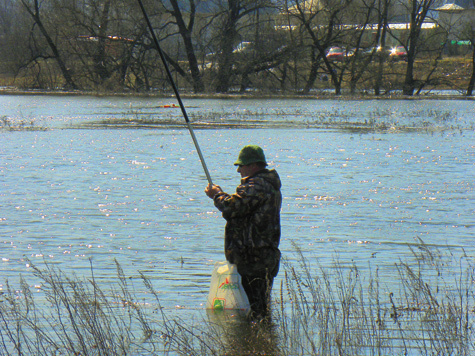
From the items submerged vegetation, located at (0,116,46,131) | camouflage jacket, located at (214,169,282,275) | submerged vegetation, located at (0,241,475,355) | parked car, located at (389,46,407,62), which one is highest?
parked car, located at (389,46,407,62)

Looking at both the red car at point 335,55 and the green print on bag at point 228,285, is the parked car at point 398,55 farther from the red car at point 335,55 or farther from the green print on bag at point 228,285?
the green print on bag at point 228,285

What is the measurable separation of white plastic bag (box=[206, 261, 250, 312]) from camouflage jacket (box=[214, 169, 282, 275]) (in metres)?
0.08

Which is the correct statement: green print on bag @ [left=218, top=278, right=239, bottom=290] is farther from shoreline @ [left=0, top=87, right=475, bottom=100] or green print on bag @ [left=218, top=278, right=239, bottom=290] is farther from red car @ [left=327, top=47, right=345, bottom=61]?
red car @ [left=327, top=47, right=345, bottom=61]

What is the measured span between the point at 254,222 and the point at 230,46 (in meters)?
42.1

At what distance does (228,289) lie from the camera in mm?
5230

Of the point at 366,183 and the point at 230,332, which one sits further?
the point at 366,183

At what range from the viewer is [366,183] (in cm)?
1312

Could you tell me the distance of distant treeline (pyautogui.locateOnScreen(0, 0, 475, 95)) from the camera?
1813 inches

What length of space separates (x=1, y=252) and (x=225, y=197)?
12.6ft

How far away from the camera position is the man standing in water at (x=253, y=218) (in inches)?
194

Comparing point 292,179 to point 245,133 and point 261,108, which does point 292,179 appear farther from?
point 261,108

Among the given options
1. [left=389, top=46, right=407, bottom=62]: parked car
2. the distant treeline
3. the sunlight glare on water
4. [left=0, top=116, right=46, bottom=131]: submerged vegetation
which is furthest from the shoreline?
the sunlight glare on water

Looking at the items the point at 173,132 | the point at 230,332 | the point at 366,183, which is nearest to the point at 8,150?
the point at 173,132

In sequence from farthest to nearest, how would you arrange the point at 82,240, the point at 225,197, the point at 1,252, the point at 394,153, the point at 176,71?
the point at 176,71 → the point at 394,153 → the point at 82,240 → the point at 1,252 → the point at 225,197
